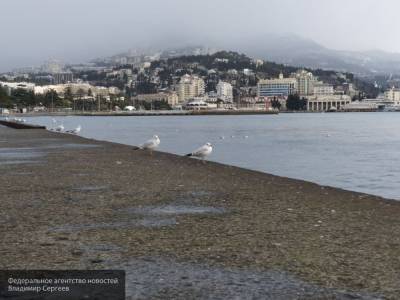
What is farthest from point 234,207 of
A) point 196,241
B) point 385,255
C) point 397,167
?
point 397,167

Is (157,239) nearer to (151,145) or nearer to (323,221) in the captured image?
(323,221)

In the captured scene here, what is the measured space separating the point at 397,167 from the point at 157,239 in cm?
2038

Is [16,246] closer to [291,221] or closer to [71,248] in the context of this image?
[71,248]

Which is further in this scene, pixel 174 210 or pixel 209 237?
pixel 174 210

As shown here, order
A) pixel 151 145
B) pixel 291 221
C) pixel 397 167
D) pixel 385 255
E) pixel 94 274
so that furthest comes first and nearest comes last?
pixel 397 167 < pixel 151 145 < pixel 291 221 < pixel 385 255 < pixel 94 274

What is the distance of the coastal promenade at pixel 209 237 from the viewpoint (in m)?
5.18

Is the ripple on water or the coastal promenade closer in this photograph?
the coastal promenade

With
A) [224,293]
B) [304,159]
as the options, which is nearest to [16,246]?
[224,293]

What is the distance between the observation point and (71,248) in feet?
20.8

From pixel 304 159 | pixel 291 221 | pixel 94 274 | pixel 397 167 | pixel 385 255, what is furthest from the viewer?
pixel 304 159

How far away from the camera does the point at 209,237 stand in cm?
699

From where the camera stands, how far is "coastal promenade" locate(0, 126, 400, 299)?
204 inches

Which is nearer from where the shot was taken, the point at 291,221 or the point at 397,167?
the point at 291,221

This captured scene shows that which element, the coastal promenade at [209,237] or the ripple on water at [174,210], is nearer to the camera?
the coastal promenade at [209,237]
